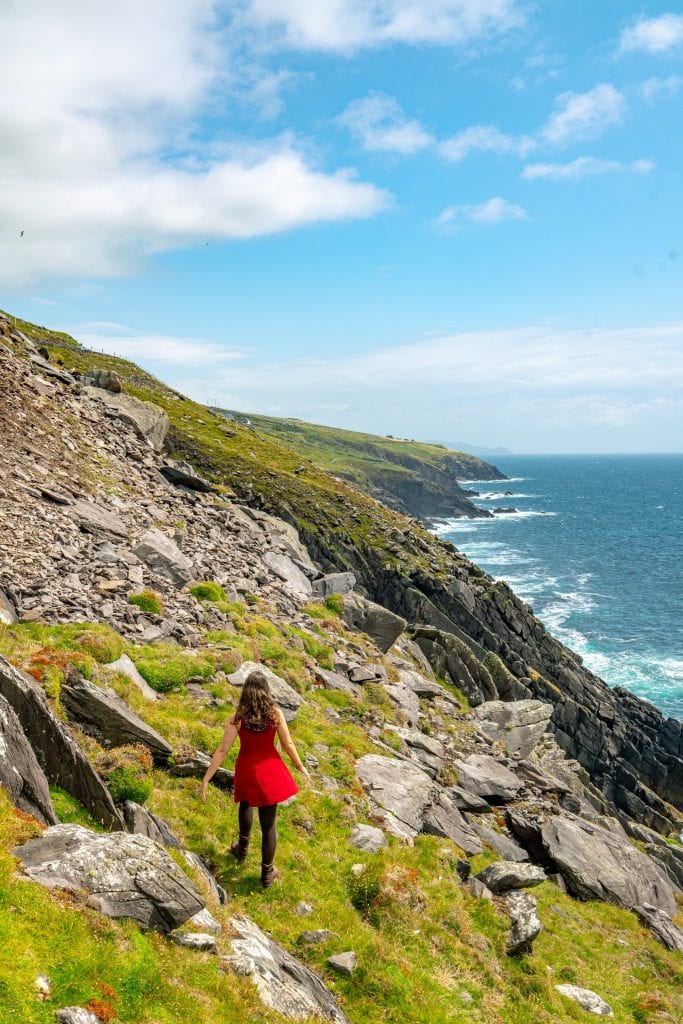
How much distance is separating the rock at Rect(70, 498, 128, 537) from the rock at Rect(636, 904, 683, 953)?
2504 cm

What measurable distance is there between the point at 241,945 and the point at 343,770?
344 inches

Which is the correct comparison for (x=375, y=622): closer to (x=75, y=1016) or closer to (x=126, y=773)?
(x=126, y=773)

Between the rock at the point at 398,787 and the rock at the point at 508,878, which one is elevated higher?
the rock at the point at 398,787

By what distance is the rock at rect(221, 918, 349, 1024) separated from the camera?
8836 millimetres

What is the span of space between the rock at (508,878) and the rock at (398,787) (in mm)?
2225

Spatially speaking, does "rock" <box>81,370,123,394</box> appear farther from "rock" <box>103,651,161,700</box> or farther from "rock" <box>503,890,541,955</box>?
"rock" <box>503,890,541,955</box>

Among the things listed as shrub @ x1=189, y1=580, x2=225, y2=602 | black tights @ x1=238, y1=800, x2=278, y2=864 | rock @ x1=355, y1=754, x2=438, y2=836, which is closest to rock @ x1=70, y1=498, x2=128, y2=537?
shrub @ x1=189, y1=580, x2=225, y2=602

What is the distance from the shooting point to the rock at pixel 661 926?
62.0ft

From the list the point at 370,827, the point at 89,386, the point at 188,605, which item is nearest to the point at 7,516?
the point at 188,605

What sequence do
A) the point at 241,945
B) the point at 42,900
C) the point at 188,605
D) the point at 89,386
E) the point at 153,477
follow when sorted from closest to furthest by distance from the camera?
the point at 42,900, the point at 241,945, the point at 188,605, the point at 153,477, the point at 89,386

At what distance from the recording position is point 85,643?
16.4 metres

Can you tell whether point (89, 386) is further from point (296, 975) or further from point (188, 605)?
point (296, 975)

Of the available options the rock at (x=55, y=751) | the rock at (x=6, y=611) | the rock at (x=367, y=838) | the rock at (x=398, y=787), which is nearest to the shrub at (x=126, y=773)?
the rock at (x=55, y=751)

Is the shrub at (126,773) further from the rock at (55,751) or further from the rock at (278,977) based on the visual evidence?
the rock at (278,977)
